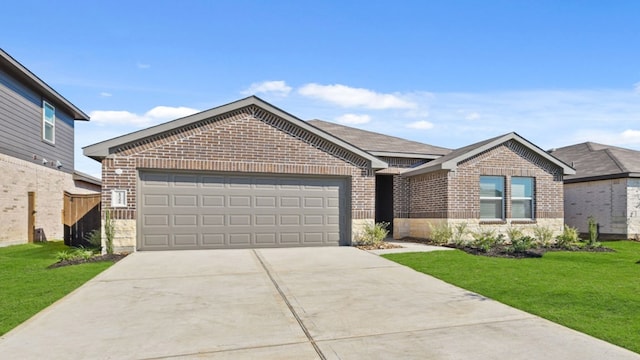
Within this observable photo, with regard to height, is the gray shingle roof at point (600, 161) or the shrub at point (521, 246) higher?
the gray shingle roof at point (600, 161)

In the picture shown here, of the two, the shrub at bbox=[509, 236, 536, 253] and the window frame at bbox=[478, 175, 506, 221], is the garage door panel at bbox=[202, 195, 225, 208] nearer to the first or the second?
the shrub at bbox=[509, 236, 536, 253]

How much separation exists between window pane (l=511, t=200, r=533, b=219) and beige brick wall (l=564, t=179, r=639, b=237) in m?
4.84

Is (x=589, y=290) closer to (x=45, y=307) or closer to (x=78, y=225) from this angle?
(x=45, y=307)

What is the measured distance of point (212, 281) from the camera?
25.4 ft

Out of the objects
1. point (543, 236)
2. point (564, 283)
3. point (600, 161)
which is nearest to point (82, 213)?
point (564, 283)

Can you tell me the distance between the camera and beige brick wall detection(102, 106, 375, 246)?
11.5 m

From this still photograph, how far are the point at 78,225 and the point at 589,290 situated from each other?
15.0 metres

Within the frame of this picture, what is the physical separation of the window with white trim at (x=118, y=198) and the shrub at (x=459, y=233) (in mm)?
10927

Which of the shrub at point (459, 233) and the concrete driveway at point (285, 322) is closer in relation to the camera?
the concrete driveway at point (285, 322)

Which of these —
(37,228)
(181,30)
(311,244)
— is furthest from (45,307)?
(37,228)

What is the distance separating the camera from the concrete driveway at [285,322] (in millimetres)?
4176

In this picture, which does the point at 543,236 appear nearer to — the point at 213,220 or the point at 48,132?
the point at 213,220

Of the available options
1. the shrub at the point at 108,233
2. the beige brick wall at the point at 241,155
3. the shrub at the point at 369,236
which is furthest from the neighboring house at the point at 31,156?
the shrub at the point at 369,236

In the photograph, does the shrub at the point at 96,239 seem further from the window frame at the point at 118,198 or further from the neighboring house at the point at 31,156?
the neighboring house at the point at 31,156
